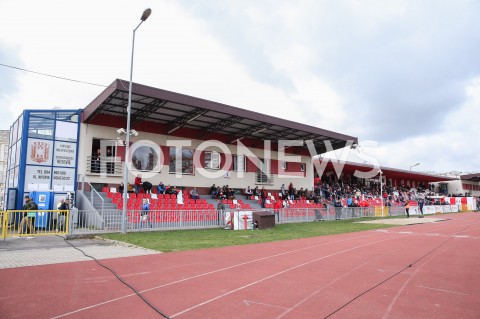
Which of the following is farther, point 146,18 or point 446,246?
point 146,18

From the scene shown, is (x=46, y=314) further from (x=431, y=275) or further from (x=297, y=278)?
(x=431, y=275)

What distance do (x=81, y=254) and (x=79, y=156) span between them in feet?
40.9

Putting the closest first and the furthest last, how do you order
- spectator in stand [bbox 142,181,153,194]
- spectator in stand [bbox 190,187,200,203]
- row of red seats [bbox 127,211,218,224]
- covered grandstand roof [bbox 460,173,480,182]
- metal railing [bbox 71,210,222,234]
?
metal railing [bbox 71,210,222,234], row of red seats [bbox 127,211,218,224], spectator in stand [bbox 142,181,153,194], spectator in stand [bbox 190,187,200,203], covered grandstand roof [bbox 460,173,480,182]

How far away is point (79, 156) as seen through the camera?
70.7 ft

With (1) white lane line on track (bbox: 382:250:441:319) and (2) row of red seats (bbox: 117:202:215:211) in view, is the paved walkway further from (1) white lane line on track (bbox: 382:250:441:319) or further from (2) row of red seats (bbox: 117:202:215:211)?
(1) white lane line on track (bbox: 382:250:441:319)

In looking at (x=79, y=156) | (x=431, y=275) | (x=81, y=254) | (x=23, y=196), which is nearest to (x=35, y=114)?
(x=79, y=156)

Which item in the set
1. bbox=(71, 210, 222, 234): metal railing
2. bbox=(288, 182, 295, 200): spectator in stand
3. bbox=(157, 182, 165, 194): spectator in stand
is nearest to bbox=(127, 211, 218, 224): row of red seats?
bbox=(71, 210, 222, 234): metal railing

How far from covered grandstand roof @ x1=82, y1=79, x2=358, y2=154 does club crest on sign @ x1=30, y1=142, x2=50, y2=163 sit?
280cm

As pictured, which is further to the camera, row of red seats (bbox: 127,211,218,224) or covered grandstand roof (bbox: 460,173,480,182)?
covered grandstand roof (bbox: 460,173,480,182)

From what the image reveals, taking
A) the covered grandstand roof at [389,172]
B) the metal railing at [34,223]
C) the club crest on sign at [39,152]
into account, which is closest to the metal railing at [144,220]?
the metal railing at [34,223]

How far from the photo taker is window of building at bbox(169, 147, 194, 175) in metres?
25.7

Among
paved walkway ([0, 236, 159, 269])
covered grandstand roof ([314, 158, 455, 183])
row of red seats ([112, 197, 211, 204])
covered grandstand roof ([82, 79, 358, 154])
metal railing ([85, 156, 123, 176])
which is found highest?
covered grandstand roof ([82, 79, 358, 154])

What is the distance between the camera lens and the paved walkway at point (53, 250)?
30.8 ft

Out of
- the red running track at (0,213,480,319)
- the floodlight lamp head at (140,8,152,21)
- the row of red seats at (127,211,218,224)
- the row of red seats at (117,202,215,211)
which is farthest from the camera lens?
the row of red seats at (117,202,215,211)
